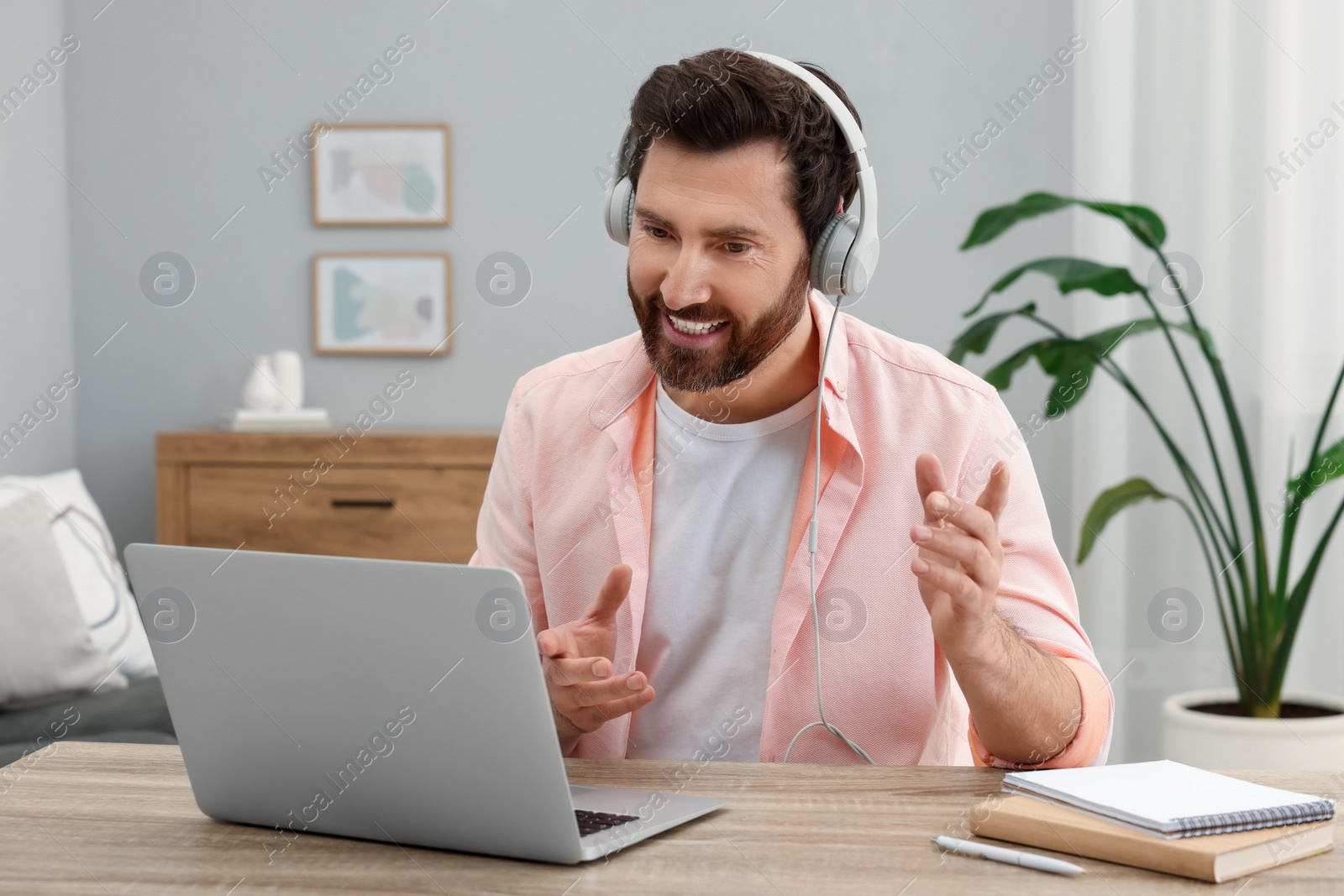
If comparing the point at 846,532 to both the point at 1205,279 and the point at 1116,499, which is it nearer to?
the point at 1116,499

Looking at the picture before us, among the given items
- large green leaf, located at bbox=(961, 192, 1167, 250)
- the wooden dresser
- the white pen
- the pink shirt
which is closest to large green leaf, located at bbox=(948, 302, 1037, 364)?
large green leaf, located at bbox=(961, 192, 1167, 250)

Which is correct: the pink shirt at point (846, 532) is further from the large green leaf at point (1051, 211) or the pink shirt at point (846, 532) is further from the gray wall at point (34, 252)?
the gray wall at point (34, 252)

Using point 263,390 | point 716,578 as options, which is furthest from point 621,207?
point 263,390

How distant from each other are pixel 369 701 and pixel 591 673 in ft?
0.88

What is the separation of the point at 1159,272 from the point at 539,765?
2.63m

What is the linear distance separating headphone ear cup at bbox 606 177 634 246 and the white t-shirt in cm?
26

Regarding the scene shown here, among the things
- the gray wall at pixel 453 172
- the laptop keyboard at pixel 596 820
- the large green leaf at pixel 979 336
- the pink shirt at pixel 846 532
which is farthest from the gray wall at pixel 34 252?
the laptop keyboard at pixel 596 820

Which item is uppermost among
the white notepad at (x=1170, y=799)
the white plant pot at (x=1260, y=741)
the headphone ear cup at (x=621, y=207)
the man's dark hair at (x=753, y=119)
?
the man's dark hair at (x=753, y=119)

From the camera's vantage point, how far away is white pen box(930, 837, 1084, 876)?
844 mm

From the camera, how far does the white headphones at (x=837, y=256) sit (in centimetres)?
137

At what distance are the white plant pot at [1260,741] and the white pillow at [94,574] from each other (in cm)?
218

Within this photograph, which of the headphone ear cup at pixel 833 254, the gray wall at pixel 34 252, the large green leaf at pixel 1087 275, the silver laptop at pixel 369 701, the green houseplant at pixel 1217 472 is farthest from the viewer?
the gray wall at pixel 34 252

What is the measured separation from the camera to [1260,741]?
227 cm

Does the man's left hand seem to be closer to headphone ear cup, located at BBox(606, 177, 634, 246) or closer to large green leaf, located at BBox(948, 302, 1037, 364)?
headphone ear cup, located at BBox(606, 177, 634, 246)
